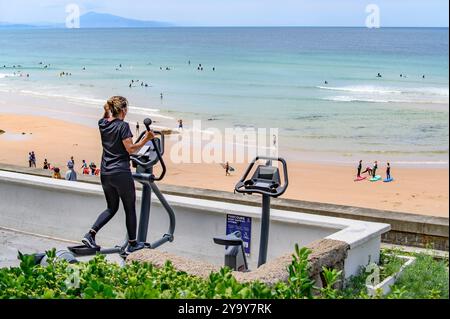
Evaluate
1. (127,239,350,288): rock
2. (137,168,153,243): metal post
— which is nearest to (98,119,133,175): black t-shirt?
(137,168,153,243): metal post

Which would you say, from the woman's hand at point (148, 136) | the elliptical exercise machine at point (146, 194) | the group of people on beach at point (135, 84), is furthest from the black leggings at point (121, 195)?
the group of people on beach at point (135, 84)

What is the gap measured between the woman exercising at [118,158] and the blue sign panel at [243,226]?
67 centimetres

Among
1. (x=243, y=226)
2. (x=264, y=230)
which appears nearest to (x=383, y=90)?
(x=243, y=226)

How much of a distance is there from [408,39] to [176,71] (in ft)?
128

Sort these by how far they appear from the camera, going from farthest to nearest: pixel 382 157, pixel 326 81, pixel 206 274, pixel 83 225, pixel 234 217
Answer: pixel 326 81 → pixel 382 157 → pixel 83 225 → pixel 234 217 → pixel 206 274

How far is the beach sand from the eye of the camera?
18.5 m

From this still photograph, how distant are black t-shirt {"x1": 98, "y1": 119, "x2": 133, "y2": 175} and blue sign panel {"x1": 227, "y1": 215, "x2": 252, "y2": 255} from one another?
81 cm

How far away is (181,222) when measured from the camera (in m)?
5.64

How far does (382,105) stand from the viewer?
39.3 meters

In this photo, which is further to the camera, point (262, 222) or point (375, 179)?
point (375, 179)

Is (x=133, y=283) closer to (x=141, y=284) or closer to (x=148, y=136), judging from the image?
(x=141, y=284)

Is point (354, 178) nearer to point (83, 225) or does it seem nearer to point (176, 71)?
point (83, 225)

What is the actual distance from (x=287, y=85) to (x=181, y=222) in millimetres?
44099
